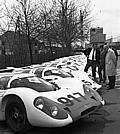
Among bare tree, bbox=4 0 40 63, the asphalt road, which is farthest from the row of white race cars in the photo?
bare tree, bbox=4 0 40 63

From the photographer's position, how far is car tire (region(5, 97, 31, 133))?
495 centimetres

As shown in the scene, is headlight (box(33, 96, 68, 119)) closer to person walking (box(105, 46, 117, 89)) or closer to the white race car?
the white race car

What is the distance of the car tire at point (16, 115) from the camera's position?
4.95 metres

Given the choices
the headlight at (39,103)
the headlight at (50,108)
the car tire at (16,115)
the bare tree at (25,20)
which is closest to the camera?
the headlight at (50,108)

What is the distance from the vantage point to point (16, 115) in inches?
203

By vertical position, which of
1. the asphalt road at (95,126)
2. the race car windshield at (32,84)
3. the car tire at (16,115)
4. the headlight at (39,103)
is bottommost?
the asphalt road at (95,126)

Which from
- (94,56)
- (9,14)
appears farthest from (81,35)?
(94,56)

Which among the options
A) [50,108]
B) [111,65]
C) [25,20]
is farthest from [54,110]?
[25,20]

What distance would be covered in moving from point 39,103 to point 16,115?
61 centimetres

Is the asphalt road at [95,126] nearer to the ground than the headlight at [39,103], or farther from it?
nearer to the ground

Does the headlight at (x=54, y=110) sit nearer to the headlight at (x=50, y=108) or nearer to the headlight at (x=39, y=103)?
the headlight at (x=50, y=108)

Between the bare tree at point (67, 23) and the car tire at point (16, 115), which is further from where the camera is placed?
the bare tree at point (67, 23)

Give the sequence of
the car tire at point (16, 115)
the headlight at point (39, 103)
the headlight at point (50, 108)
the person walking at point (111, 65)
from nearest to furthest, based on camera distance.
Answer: the headlight at point (50, 108) → the headlight at point (39, 103) → the car tire at point (16, 115) → the person walking at point (111, 65)

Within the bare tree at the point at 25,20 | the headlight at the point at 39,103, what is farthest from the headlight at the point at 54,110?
the bare tree at the point at 25,20
